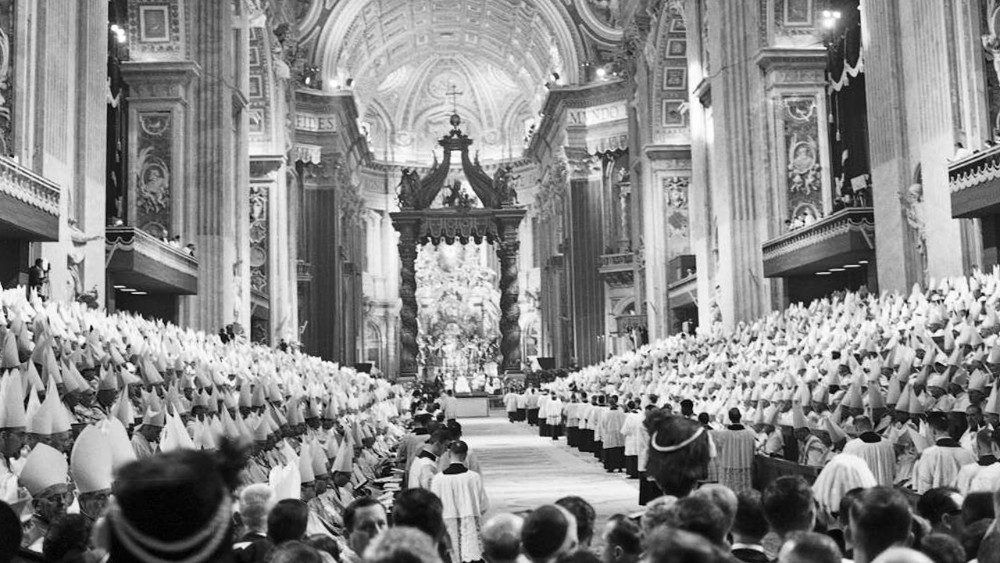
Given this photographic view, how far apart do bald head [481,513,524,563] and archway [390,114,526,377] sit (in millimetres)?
40272

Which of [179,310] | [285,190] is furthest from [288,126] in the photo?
[179,310]

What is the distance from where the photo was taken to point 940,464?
9.05 meters

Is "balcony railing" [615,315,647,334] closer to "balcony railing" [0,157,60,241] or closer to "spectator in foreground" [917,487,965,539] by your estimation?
"balcony railing" [0,157,60,241]

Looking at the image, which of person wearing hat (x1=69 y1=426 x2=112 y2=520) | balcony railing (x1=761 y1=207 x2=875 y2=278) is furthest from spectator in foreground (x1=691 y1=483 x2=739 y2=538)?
balcony railing (x1=761 y1=207 x2=875 y2=278)

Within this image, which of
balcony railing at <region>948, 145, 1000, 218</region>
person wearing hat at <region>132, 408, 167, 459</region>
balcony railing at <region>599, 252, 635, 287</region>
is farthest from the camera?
balcony railing at <region>599, 252, 635, 287</region>

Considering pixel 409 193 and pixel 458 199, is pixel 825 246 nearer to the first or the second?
pixel 458 199

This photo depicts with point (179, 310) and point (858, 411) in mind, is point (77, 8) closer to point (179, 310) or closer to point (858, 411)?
point (179, 310)

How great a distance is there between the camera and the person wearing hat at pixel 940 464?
8.99 metres

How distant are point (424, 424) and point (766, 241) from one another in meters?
12.3

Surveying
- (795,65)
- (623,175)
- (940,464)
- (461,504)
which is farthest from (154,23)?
(623,175)

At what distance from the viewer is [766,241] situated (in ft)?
81.3

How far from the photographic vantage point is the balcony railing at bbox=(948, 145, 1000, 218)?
46.0 feet

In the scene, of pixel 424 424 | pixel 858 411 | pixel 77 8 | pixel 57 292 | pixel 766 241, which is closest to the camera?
pixel 858 411

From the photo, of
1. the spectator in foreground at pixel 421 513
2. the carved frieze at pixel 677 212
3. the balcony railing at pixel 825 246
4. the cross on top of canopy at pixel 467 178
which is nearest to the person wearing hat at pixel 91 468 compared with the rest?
the spectator in foreground at pixel 421 513
